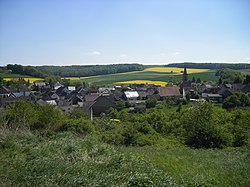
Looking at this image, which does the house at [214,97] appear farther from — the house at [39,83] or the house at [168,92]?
the house at [39,83]

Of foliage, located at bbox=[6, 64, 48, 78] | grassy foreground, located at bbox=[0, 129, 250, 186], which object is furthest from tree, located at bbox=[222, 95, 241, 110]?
foliage, located at bbox=[6, 64, 48, 78]

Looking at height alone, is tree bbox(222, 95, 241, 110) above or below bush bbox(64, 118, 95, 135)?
below

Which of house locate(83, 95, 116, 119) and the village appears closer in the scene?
house locate(83, 95, 116, 119)

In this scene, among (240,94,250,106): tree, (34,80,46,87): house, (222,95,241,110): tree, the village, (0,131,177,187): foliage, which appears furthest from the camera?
(34,80,46,87): house

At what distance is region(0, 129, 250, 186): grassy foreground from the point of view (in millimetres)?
5094

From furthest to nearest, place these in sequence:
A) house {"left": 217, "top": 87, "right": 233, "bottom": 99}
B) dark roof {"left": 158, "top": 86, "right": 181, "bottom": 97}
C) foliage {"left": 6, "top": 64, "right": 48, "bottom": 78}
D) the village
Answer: foliage {"left": 6, "top": 64, "right": 48, "bottom": 78}, dark roof {"left": 158, "top": 86, "right": 181, "bottom": 97}, house {"left": 217, "top": 87, "right": 233, "bottom": 99}, the village

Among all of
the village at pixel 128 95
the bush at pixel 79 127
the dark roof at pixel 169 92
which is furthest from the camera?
the dark roof at pixel 169 92

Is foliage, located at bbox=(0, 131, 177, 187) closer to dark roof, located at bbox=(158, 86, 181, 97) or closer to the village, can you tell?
the village

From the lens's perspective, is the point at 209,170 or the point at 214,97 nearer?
the point at 209,170

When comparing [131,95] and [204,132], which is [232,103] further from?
[204,132]

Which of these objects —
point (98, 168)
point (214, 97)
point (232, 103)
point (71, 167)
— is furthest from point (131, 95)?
point (71, 167)

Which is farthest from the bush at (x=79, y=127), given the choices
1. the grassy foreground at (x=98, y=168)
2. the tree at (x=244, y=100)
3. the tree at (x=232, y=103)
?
the tree at (x=244, y=100)

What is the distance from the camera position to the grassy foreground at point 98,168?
16.7 feet

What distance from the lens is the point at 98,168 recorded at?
242 inches
